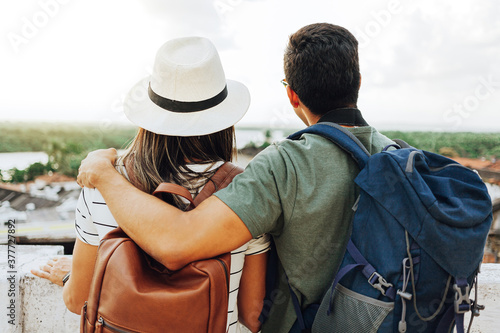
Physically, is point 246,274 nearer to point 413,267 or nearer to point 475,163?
point 413,267

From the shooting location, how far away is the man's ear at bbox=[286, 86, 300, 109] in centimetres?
148

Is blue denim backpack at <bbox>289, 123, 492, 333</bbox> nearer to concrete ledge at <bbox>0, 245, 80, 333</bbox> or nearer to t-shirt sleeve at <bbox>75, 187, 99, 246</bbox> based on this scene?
t-shirt sleeve at <bbox>75, 187, 99, 246</bbox>

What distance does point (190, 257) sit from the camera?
3.60 feet

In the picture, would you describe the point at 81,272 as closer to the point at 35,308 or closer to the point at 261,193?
the point at 261,193

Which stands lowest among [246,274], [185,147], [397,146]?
[246,274]

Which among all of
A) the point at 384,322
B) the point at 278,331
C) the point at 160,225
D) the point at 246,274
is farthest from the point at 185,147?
the point at 384,322

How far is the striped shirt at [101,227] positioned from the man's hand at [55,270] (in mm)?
653

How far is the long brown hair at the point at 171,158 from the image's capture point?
1.28 metres

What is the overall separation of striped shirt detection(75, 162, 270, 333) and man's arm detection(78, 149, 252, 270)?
0.11m

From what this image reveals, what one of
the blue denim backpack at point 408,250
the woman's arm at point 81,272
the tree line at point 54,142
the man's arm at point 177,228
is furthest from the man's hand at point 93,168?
the tree line at point 54,142

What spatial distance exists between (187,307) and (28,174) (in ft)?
47.3

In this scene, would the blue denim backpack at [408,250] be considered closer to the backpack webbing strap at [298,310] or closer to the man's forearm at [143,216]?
the backpack webbing strap at [298,310]

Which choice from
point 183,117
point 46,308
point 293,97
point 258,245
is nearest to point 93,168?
point 183,117

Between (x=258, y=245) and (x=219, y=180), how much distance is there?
1.04 feet
